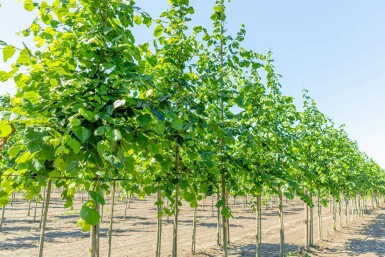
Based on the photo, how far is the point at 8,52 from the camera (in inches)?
89.4

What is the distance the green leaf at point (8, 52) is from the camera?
2.25 metres

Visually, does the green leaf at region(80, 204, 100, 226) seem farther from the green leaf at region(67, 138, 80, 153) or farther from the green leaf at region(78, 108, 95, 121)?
the green leaf at region(78, 108, 95, 121)

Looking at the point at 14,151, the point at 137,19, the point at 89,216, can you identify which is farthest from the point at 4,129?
the point at 137,19

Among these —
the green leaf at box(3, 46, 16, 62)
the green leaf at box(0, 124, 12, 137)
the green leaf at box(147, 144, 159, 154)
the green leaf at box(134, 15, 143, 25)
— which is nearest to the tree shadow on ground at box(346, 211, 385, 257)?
the green leaf at box(147, 144, 159, 154)

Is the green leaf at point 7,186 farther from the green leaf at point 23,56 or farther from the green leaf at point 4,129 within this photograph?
the green leaf at point 23,56

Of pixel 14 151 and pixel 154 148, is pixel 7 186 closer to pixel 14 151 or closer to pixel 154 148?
pixel 14 151

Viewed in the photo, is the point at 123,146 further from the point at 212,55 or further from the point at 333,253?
the point at 333,253

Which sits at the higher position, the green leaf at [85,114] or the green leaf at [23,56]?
the green leaf at [23,56]

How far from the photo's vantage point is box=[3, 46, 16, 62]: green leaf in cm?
225

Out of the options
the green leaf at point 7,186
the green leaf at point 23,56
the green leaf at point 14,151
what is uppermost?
the green leaf at point 23,56

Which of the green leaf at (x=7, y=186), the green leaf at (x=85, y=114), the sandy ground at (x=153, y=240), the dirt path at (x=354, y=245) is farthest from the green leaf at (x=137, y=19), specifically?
the dirt path at (x=354, y=245)

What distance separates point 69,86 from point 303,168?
3.29m

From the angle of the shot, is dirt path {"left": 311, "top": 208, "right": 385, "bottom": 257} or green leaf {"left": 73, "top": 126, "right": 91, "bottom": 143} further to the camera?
dirt path {"left": 311, "top": 208, "right": 385, "bottom": 257}

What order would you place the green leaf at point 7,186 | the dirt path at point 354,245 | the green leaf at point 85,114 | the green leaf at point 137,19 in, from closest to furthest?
1. the green leaf at point 85,114
2. the green leaf at point 7,186
3. the green leaf at point 137,19
4. the dirt path at point 354,245
